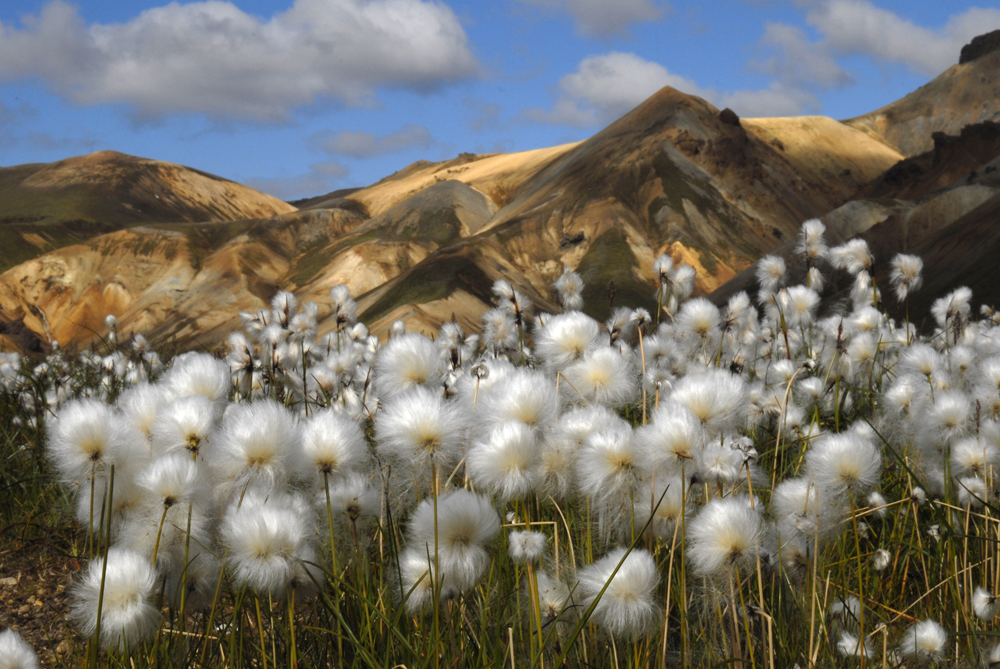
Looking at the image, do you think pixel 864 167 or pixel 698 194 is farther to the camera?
pixel 864 167

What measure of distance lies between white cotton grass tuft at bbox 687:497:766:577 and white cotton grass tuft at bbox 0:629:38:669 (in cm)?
167

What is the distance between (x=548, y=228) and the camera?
4603cm

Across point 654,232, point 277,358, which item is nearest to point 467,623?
point 277,358

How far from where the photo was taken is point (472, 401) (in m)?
2.54

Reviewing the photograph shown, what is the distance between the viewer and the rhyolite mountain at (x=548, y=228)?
33250 millimetres

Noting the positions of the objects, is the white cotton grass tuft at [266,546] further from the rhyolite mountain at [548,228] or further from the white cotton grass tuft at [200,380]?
the rhyolite mountain at [548,228]

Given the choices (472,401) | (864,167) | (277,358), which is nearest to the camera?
(472,401)

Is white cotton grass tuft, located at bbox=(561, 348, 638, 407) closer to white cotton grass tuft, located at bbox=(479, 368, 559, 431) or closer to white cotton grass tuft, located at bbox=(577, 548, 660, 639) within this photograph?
white cotton grass tuft, located at bbox=(479, 368, 559, 431)

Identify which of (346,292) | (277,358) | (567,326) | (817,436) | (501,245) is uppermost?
(501,245)

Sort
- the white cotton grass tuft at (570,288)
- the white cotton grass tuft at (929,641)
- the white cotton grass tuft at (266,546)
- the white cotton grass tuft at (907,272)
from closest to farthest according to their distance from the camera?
the white cotton grass tuft at (266,546) → the white cotton grass tuft at (929,641) → the white cotton grass tuft at (570,288) → the white cotton grass tuft at (907,272)

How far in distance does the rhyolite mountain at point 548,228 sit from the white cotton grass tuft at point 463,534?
65.4 feet

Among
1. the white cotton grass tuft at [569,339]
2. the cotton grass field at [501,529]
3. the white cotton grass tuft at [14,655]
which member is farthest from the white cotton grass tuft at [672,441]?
the white cotton grass tuft at [14,655]

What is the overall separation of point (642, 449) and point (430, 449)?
0.58 m

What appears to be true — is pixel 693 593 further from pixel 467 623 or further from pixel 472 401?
pixel 472 401
